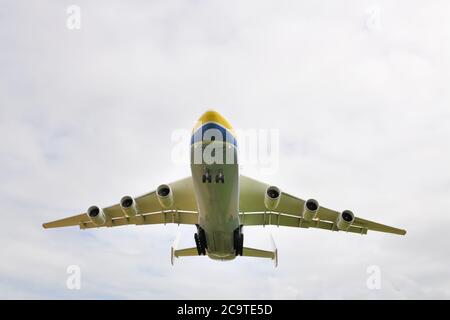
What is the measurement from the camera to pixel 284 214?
879 inches

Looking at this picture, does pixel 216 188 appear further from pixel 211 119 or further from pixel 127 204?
pixel 127 204

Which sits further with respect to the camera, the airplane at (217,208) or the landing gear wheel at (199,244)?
the landing gear wheel at (199,244)

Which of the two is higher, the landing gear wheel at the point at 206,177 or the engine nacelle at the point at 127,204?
the landing gear wheel at the point at 206,177

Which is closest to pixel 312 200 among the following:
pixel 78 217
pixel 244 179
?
pixel 244 179

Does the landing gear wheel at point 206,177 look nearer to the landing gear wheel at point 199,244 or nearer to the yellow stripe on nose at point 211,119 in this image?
the yellow stripe on nose at point 211,119

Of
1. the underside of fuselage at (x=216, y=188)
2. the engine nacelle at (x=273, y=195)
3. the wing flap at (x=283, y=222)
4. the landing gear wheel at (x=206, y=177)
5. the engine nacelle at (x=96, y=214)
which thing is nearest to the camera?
the underside of fuselage at (x=216, y=188)

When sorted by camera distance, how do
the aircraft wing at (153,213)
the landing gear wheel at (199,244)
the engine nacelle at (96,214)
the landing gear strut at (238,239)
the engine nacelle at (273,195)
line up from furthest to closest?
the aircraft wing at (153,213)
the landing gear wheel at (199,244)
the landing gear strut at (238,239)
the engine nacelle at (96,214)
the engine nacelle at (273,195)

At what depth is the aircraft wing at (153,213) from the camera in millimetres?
20469

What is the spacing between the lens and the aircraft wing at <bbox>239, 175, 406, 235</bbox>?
821 inches

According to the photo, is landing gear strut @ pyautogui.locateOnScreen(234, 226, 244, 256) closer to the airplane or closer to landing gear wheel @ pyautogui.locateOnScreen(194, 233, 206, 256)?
the airplane

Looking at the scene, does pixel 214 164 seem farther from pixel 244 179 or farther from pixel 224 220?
pixel 244 179

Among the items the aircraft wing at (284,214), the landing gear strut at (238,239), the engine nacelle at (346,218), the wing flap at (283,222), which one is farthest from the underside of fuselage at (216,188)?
the engine nacelle at (346,218)

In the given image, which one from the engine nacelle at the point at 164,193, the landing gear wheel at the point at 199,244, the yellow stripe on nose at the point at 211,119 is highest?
the yellow stripe on nose at the point at 211,119

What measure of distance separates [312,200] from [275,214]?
178 inches
